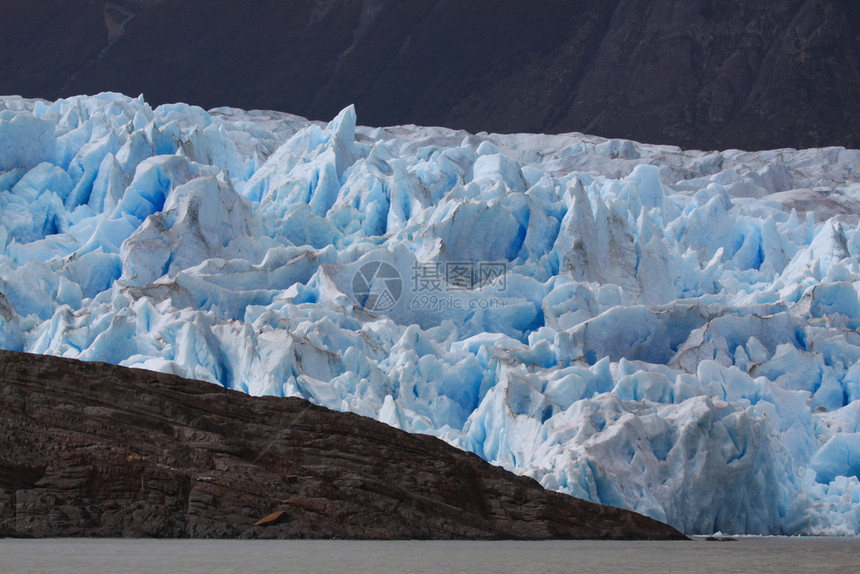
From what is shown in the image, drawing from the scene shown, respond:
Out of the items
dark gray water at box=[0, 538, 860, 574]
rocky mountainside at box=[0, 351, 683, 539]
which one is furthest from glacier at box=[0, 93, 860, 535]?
dark gray water at box=[0, 538, 860, 574]

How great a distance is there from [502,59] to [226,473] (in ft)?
154

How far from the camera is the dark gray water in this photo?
6418 mm

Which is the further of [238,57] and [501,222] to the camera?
[238,57]

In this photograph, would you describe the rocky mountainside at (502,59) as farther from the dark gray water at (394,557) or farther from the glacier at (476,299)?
the dark gray water at (394,557)

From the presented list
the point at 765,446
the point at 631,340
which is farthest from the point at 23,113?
the point at 765,446

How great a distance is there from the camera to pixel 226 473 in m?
9.20

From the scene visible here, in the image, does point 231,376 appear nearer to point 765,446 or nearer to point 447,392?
point 447,392

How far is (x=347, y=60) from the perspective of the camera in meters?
57.0

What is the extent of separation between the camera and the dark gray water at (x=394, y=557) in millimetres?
6418

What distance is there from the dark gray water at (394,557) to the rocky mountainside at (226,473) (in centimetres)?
45

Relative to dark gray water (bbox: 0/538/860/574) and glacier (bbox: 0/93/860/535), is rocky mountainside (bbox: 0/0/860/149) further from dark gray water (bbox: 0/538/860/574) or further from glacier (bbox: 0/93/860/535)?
dark gray water (bbox: 0/538/860/574)

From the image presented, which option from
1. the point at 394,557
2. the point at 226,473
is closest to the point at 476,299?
the point at 226,473

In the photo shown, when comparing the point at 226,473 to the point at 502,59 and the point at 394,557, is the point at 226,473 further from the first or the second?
the point at 502,59

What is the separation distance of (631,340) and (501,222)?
349 cm
